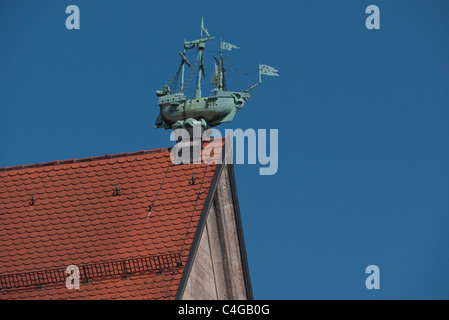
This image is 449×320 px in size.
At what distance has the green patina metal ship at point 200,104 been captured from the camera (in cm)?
4491

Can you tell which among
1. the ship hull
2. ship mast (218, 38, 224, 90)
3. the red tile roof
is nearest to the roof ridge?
the red tile roof

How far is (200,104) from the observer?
148 feet

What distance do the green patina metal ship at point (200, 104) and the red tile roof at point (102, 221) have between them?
211 cm

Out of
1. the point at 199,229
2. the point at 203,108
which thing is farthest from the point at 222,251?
the point at 203,108

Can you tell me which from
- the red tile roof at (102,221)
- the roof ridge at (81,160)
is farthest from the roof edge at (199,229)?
the roof ridge at (81,160)

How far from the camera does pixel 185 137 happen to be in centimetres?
4384

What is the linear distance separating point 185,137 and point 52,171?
4274 mm

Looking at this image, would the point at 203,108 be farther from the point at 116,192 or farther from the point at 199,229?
the point at 199,229

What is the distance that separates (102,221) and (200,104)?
6042mm

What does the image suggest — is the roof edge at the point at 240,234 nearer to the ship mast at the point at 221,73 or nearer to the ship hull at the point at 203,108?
the ship hull at the point at 203,108

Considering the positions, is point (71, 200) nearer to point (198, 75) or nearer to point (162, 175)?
point (162, 175)

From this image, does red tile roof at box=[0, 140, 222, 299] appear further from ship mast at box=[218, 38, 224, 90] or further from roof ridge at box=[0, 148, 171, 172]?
ship mast at box=[218, 38, 224, 90]
